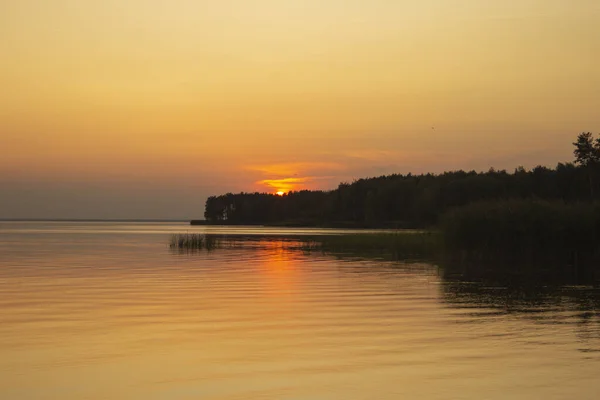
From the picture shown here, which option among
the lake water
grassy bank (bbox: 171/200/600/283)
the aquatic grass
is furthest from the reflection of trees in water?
the aquatic grass

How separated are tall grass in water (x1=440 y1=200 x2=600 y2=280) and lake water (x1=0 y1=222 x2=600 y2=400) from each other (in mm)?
9138

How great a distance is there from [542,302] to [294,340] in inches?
378

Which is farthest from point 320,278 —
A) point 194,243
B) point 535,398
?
point 194,243

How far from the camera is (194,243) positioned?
56.6m

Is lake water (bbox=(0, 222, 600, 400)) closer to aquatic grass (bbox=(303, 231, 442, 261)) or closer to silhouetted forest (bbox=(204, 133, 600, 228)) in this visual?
aquatic grass (bbox=(303, 231, 442, 261))

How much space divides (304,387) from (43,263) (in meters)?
30.1

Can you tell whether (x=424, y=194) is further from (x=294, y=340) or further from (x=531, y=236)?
(x=294, y=340)

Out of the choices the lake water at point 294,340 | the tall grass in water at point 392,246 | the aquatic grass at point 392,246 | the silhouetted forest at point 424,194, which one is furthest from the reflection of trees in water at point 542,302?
the silhouetted forest at point 424,194

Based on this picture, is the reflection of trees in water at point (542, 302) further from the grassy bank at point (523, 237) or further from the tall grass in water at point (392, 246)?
the tall grass in water at point (392, 246)

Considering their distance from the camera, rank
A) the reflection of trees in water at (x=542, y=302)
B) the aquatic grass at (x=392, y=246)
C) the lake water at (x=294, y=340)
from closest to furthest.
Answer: the lake water at (x=294, y=340)
the reflection of trees in water at (x=542, y=302)
the aquatic grass at (x=392, y=246)

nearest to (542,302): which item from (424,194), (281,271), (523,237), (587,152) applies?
(523,237)

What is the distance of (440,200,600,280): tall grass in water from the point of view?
35.4 m

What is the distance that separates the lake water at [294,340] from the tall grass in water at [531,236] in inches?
360

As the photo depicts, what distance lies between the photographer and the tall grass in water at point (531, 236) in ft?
116
